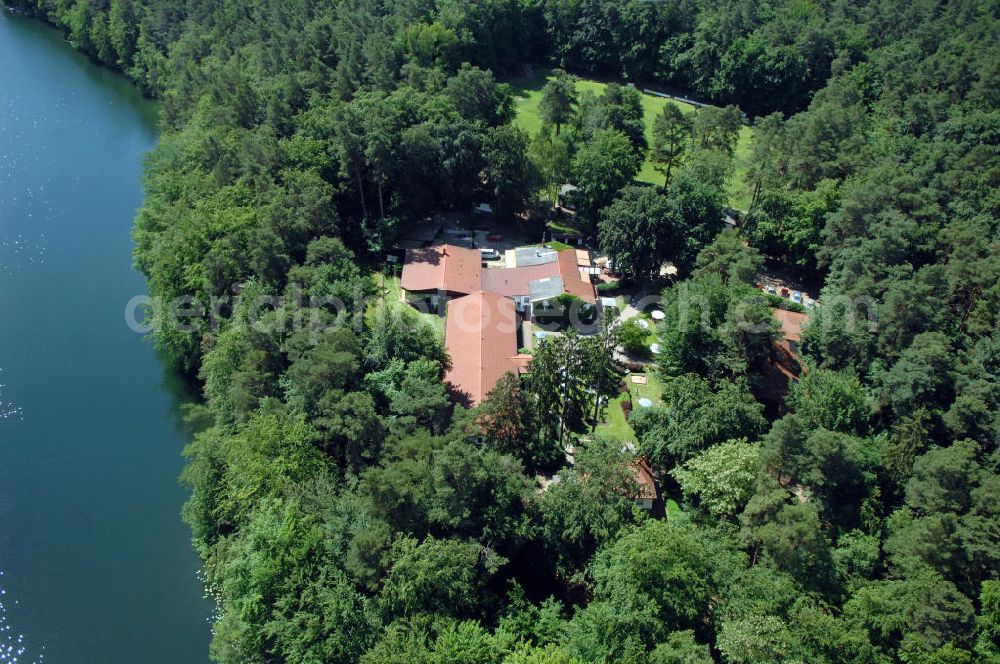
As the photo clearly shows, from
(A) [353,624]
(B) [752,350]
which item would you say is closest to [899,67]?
(B) [752,350]

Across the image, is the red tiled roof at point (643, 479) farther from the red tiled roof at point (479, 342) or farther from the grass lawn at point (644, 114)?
the grass lawn at point (644, 114)

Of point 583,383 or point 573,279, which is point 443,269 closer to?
point 573,279

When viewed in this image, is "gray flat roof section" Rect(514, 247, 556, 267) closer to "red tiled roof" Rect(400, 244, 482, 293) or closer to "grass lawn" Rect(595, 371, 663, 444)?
"red tiled roof" Rect(400, 244, 482, 293)

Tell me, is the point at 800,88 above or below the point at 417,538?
above

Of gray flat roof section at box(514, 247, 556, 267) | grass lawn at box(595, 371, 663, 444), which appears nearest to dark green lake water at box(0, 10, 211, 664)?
grass lawn at box(595, 371, 663, 444)

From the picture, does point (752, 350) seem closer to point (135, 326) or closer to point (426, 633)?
point (426, 633)

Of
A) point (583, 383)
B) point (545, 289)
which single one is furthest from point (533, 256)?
point (583, 383)
